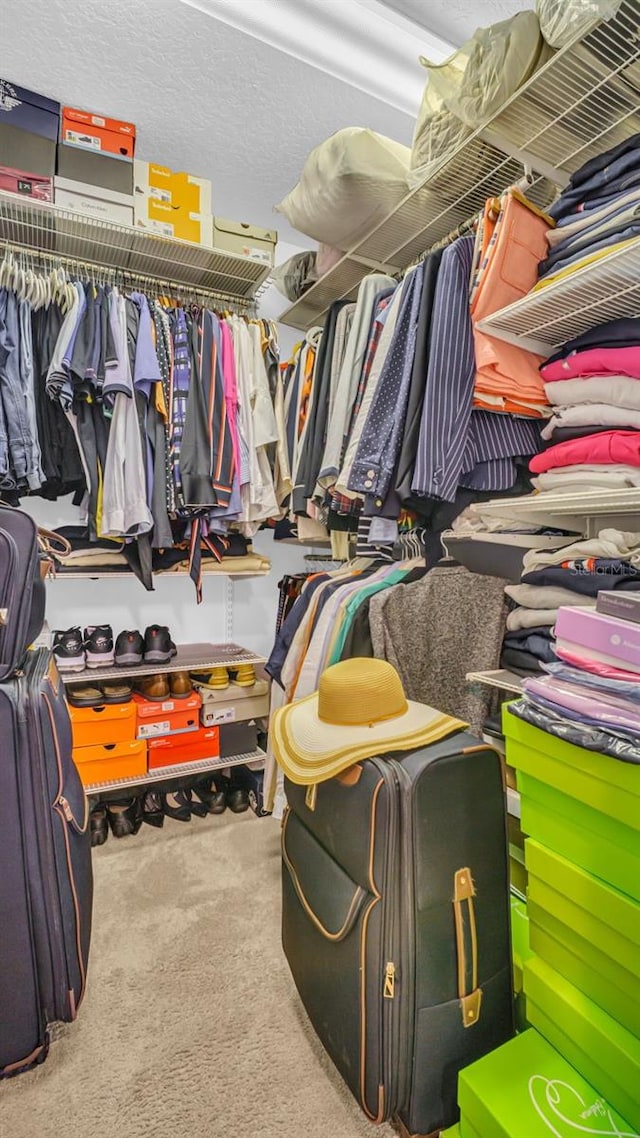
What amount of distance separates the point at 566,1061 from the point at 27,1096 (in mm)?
977

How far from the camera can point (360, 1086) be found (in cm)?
83

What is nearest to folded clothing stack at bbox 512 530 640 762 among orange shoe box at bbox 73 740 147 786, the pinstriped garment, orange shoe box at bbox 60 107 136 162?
the pinstriped garment

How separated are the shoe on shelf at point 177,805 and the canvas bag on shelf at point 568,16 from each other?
2.49 metres

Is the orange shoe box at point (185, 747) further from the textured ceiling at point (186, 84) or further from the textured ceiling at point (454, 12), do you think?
the textured ceiling at point (454, 12)

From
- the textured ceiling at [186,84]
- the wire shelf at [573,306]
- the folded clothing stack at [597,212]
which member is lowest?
the wire shelf at [573,306]

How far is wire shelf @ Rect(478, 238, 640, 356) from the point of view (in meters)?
0.98

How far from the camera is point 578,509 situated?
121cm

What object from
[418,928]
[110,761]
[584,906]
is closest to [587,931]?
[584,906]

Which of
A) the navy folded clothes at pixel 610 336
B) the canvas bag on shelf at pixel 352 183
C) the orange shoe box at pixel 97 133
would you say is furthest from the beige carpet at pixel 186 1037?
the orange shoe box at pixel 97 133

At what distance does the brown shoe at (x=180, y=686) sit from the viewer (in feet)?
6.91

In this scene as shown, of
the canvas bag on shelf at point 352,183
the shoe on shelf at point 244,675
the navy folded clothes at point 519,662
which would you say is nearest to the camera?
the navy folded clothes at point 519,662

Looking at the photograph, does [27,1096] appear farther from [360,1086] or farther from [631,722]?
[631,722]

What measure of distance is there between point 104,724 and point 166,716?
228 millimetres

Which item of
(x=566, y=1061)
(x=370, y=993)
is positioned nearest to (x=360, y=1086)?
(x=370, y=993)
